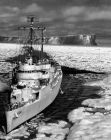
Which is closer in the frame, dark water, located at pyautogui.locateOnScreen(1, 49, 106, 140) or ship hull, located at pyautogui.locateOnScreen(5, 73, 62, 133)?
ship hull, located at pyautogui.locateOnScreen(5, 73, 62, 133)

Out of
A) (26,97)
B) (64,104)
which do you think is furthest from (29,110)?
(64,104)

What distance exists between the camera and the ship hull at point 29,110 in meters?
28.8

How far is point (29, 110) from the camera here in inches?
1282

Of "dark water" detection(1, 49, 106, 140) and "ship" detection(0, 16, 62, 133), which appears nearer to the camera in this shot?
"ship" detection(0, 16, 62, 133)

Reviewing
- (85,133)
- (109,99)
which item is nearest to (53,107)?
(109,99)

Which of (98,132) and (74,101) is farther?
(74,101)

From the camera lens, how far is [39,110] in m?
35.8

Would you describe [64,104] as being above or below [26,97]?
below

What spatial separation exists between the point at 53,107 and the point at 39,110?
4584 mm

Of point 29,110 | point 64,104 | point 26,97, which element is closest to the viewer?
point 29,110

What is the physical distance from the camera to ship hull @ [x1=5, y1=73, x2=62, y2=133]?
2884 cm

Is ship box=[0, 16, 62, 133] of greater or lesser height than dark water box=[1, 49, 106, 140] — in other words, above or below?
above

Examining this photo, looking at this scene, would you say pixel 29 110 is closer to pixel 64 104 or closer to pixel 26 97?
pixel 26 97

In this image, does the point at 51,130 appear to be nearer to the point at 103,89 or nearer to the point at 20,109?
the point at 20,109
